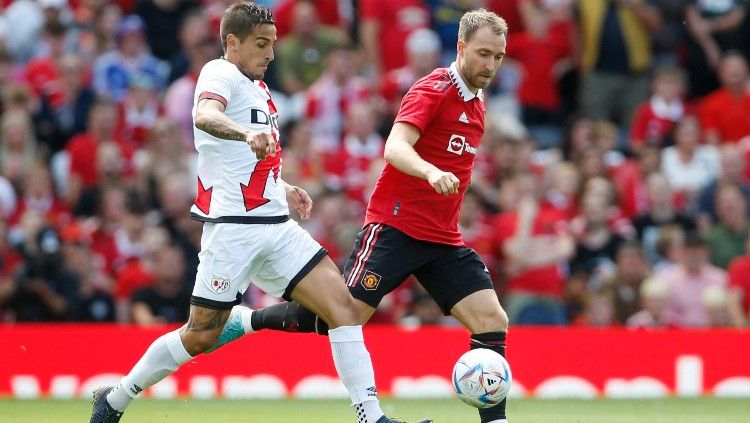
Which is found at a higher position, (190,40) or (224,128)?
(190,40)

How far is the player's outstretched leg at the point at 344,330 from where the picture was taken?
8062 millimetres

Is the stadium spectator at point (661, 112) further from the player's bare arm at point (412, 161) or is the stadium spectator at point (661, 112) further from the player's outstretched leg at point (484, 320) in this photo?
the player's bare arm at point (412, 161)

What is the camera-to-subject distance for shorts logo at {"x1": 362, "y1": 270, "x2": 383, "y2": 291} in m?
8.46

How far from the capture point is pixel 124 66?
1650 cm

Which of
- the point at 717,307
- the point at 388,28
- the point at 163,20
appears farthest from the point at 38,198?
the point at 717,307

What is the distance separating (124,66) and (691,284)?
6.71 meters

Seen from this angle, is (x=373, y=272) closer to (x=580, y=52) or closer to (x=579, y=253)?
(x=579, y=253)

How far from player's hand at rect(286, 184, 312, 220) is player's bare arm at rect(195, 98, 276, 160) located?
1.09 metres

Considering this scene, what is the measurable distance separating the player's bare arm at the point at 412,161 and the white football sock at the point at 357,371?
3.28 ft

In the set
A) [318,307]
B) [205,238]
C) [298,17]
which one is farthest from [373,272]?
[298,17]

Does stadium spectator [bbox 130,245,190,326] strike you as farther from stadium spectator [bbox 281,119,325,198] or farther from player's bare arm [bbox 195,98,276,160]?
player's bare arm [bbox 195,98,276,160]

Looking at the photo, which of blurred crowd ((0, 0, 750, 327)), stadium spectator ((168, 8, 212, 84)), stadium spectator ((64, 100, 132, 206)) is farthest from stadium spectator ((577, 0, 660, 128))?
stadium spectator ((64, 100, 132, 206))

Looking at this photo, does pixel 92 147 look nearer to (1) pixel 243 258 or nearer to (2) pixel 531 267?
(2) pixel 531 267

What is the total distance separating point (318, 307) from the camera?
8.21m
